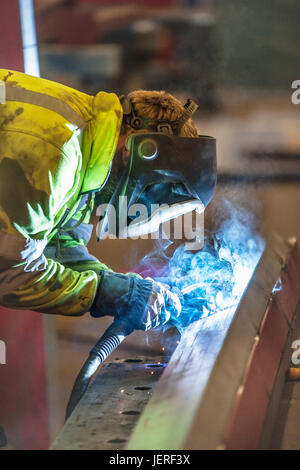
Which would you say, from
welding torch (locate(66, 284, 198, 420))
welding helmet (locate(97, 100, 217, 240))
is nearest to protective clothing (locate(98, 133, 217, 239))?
welding helmet (locate(97, 100, 217, 240))

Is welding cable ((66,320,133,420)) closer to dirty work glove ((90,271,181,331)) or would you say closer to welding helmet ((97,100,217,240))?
dirty work glove ((90,271,181,331))

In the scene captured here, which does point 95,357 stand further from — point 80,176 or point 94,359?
point 80,176

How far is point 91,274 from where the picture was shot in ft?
5.83

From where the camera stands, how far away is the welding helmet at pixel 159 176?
5.93 feet

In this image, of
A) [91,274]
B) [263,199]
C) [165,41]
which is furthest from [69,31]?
[91,274]

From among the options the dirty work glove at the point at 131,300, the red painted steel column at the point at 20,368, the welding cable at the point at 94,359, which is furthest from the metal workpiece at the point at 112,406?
the red painted steel column at the point at 20,368

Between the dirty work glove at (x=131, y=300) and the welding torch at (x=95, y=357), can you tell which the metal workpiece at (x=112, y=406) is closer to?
the welding torch at (x=95, y=357)

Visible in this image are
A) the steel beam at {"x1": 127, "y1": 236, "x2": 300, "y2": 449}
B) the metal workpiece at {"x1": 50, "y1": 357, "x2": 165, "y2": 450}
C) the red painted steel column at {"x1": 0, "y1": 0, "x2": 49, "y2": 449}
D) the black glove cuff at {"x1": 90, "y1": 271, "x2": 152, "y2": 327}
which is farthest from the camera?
the red painted steel column at {"x1": 0, "y1": 0, "x2": 49, "y2": 449}

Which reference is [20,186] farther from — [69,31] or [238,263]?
[69,31]

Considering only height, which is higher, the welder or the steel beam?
the welder

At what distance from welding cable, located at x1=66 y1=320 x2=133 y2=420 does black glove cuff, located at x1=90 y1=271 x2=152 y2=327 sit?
47mm

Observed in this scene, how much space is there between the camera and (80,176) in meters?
1.72

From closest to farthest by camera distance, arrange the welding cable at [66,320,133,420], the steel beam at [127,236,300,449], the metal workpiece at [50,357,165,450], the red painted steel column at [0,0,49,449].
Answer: the steel beam at [127,236,300,449]
the metal workpiece at [50,357,165,450]
the welding cable at [66,320,133,420]
the red painted steel column at [0,0,49,449]

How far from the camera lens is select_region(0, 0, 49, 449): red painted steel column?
2480mm
